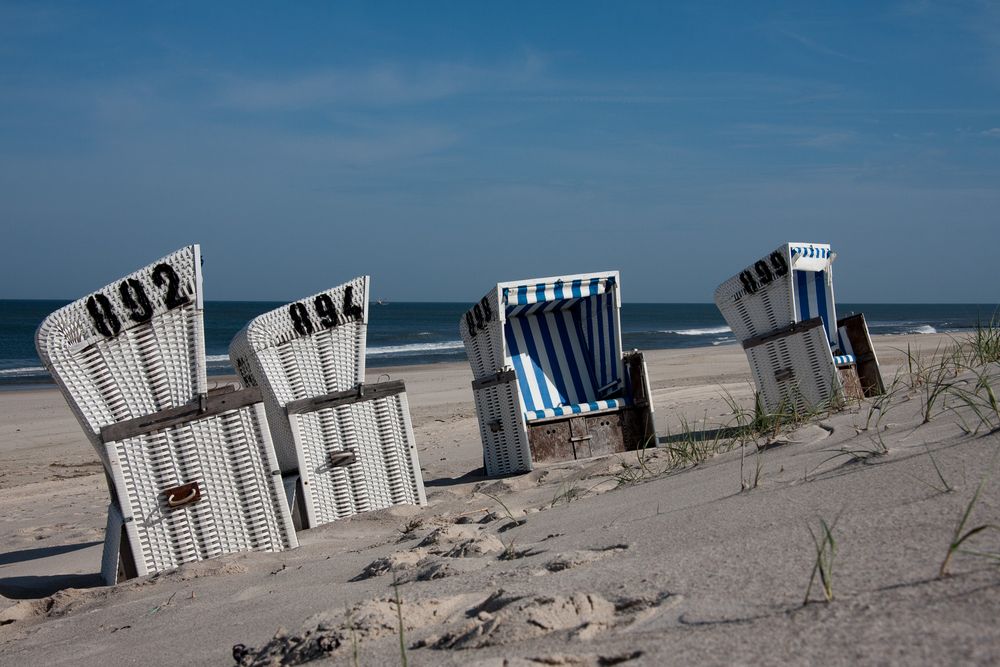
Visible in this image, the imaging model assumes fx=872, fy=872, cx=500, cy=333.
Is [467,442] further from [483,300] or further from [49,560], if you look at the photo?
[49,560]

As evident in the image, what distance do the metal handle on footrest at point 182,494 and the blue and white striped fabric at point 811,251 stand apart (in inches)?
209

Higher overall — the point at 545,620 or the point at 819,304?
the point at 819,304

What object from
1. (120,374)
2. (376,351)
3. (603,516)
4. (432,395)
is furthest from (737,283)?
(376,351)

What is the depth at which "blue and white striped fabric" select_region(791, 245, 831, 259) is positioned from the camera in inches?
299

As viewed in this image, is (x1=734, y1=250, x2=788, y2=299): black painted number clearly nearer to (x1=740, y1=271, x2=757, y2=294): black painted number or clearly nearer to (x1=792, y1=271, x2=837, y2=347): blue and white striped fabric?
(x1=740, y1=271, x2=757, y2=294): black painted number

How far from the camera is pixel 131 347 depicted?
4422 mm

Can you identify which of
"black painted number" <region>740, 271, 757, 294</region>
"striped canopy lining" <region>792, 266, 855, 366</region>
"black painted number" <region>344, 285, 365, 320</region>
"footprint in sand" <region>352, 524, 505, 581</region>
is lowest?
"footprint in sand" <region>352, 524, 505, 581</region>

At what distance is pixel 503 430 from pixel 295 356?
2527 mm

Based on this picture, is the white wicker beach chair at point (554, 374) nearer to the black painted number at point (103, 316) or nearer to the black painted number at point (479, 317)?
the black painted number at point (479, 317)

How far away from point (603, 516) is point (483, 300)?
417 cm

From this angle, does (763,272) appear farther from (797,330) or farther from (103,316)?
(103,316)

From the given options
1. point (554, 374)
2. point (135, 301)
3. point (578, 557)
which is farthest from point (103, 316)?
point (554, 374)

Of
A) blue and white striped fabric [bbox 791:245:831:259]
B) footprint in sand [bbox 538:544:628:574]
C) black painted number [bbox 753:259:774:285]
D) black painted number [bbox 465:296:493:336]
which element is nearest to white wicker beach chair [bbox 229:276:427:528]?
black painted number [bbox 465:296:493:336]

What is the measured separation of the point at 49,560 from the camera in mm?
5680
